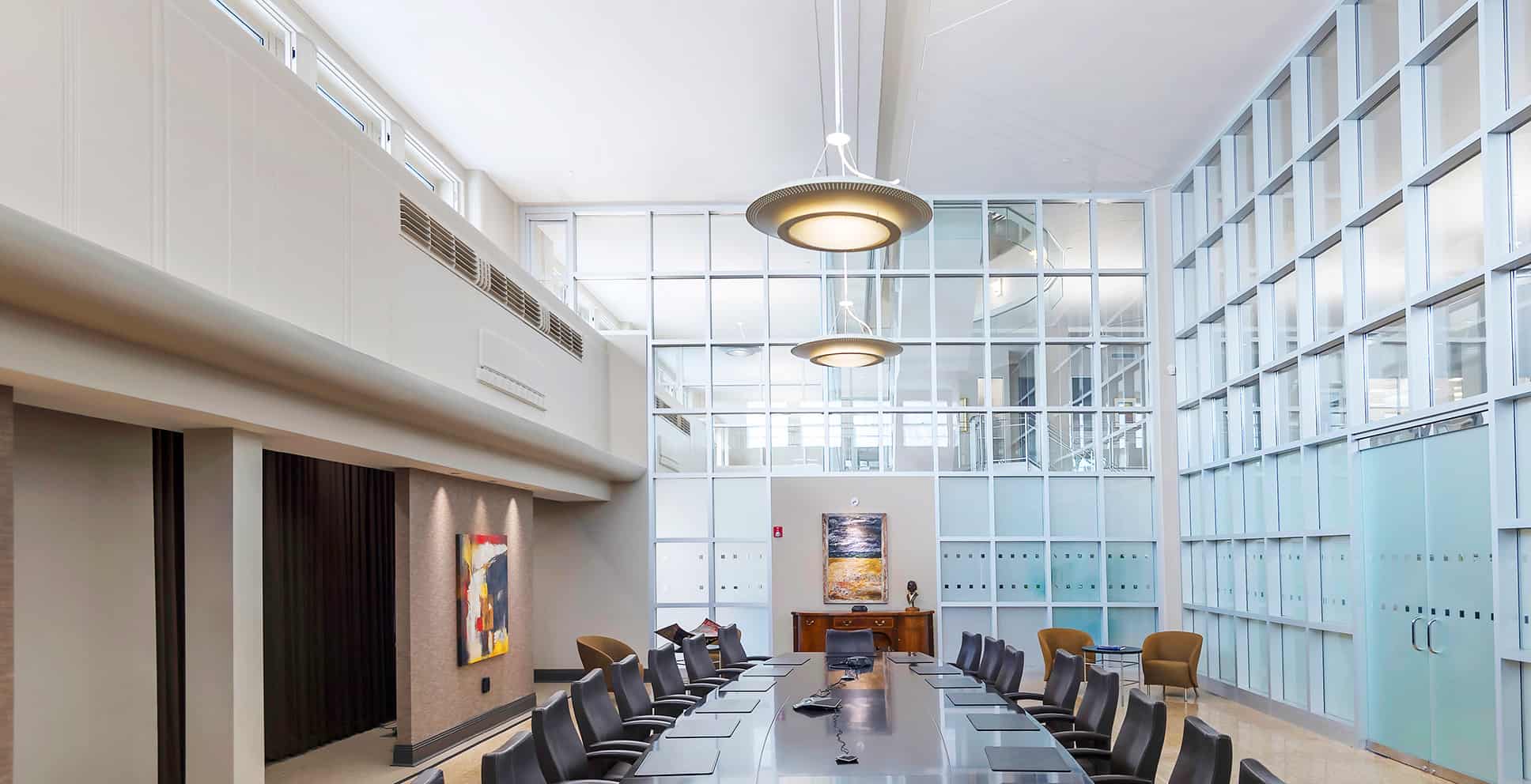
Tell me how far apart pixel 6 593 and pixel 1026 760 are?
4128 millimetres

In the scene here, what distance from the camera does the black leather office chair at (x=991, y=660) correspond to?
7922 mm

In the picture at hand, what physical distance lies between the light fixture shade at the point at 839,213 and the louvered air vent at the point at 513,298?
175 inches

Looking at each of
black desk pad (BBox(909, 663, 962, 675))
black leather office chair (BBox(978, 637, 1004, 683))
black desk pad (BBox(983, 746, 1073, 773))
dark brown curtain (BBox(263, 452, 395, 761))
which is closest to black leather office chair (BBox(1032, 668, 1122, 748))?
black desk pad (BBox(983, 746, 1073, 773))

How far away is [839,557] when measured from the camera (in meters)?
13.1

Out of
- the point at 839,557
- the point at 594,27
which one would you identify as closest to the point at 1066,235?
the point at 839,557

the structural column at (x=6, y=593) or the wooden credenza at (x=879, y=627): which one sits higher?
the structural column at (x=6, y=593)

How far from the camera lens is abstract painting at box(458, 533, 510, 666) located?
30.3 feet

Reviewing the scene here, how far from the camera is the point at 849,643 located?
9352mm

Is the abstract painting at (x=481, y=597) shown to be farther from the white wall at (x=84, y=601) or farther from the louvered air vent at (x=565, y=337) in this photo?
the white wall at (x=84, y=601)

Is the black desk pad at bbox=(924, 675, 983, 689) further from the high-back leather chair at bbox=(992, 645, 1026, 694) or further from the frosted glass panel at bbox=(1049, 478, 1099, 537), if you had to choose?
the frosted glass panel at bbox=(1049, 478, 1099, 537)

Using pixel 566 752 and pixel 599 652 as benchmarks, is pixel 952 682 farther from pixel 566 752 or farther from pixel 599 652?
pixel 599 652

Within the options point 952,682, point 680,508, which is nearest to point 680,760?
point 952,682

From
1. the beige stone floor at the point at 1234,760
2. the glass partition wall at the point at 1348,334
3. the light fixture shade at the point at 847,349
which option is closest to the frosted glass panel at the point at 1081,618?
the glass partition wall at the point at 1348,334

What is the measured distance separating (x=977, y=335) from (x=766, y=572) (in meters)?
3.94
